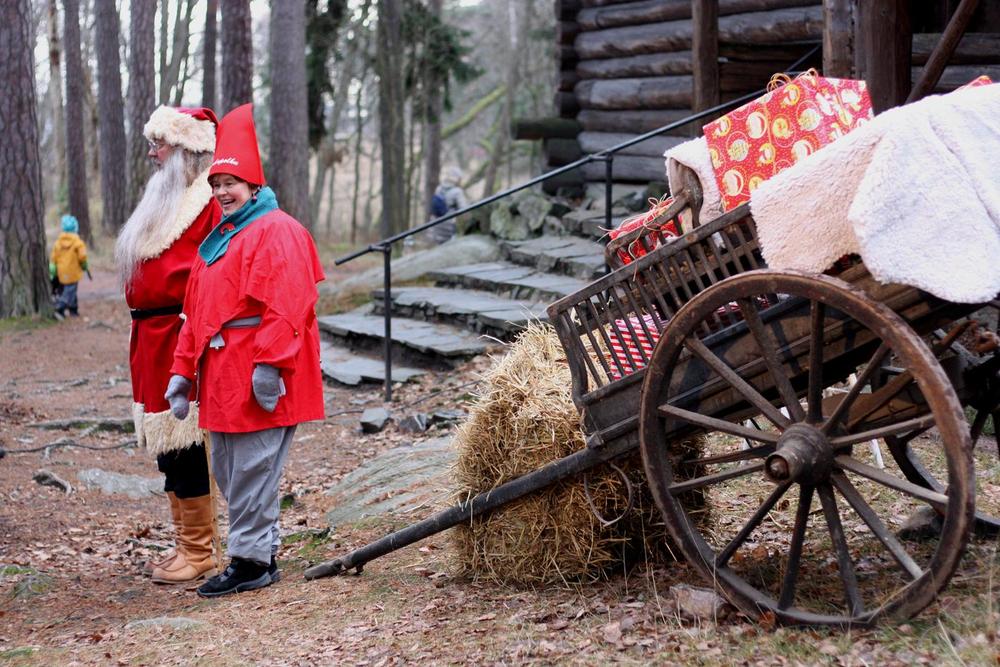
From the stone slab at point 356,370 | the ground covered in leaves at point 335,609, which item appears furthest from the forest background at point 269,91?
the ground covered in leaves at point 335,609

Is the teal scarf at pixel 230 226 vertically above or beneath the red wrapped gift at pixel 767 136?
beneath

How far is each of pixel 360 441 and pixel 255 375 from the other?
3350 millimetres

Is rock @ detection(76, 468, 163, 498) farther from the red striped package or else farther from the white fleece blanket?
the white fleece blanket

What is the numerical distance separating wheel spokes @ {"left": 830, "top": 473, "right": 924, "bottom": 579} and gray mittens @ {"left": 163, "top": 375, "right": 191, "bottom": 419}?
2.81 meters

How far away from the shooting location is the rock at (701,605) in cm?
352

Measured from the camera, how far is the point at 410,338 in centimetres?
943

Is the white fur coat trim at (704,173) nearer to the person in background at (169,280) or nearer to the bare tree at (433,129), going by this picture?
the person in background at (169,280)

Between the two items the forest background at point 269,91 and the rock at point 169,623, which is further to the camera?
the forest background at point 269,91

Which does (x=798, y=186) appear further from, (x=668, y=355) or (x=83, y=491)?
(x=83, y=491)

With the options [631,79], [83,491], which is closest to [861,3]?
[83,491]

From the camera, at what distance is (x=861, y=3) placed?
5.95 metres

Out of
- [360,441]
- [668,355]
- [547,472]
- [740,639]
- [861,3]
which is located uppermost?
[861,3]

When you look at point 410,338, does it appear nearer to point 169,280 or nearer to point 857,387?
point 169,280

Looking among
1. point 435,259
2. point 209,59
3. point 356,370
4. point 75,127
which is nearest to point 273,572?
point 356,370
